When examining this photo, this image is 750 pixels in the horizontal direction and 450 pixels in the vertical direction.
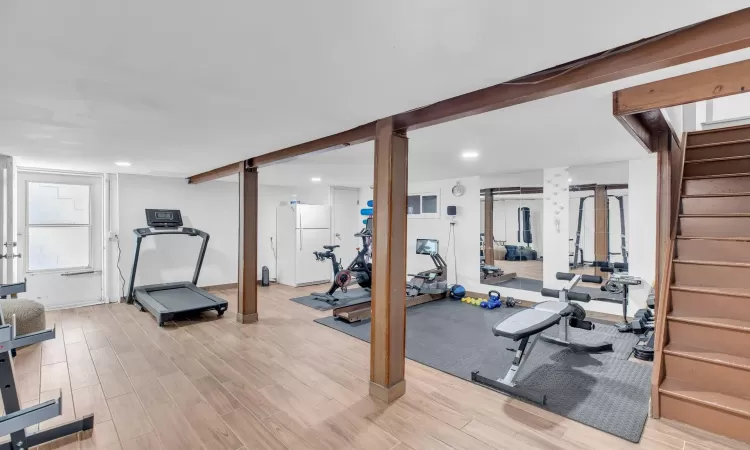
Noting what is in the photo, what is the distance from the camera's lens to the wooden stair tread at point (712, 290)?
263 centimetres

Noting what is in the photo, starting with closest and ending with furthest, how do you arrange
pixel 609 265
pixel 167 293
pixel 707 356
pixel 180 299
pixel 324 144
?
1. pixel 707 356
2. pixel 324 144
3. pixel 609 265
4. pixel 180 299
5. pixel 167 293

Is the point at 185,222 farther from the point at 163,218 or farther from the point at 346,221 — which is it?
the point at 346,221

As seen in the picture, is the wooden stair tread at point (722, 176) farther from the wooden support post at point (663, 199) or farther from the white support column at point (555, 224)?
the white support column at point (555, 224)

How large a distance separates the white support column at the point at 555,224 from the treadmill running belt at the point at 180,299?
4955 millimetres

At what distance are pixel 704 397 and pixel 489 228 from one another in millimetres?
3978

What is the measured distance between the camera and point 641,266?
184 inches

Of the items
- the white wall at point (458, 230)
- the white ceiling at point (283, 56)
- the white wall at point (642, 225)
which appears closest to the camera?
the white ceiling at point (283, 56)

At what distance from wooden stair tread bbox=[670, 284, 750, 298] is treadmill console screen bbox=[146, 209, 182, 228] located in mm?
6434

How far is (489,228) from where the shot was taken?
6203 millimetres

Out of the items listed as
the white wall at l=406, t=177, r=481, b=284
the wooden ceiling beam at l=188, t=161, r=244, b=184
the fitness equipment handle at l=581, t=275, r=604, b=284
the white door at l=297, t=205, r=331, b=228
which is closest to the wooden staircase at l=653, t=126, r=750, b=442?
the fitness equipment handle at l=581, t=275, r=604, b=284

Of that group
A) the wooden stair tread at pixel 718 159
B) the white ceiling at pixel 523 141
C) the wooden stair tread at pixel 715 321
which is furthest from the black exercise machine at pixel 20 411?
the wooden stair tread at pixel 718 159

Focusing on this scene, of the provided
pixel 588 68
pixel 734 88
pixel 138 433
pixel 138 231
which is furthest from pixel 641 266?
pixel 138 231

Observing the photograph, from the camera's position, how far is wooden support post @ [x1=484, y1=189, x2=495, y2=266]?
6168mm

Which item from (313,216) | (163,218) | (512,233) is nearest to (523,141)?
(512,233)
